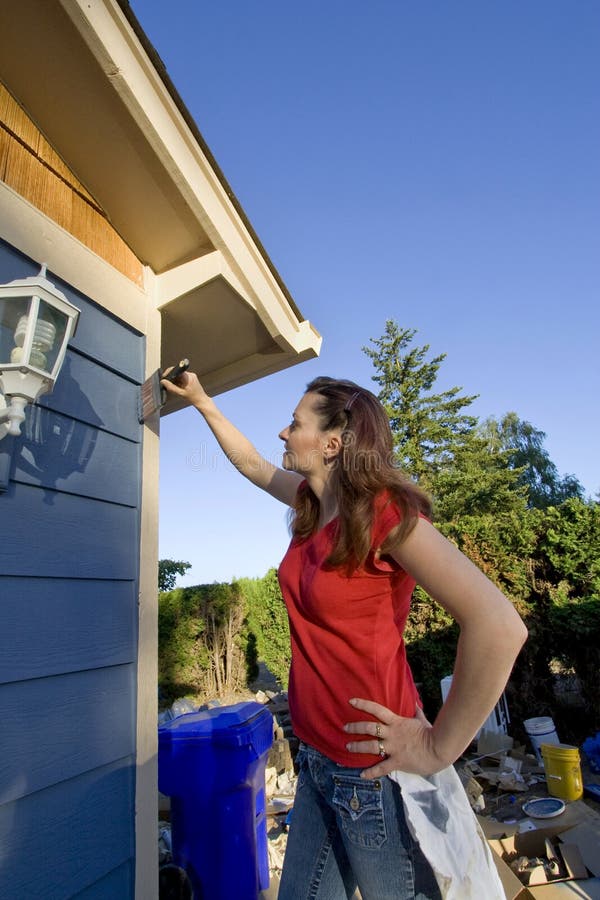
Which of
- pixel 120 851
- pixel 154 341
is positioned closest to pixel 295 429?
pixel 154 341

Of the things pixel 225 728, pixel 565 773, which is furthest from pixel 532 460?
pixel 225 728

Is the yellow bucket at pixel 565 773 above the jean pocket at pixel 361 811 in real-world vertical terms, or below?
below

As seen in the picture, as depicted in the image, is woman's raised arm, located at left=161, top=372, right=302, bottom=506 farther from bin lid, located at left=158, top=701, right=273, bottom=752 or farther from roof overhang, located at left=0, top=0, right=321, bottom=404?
bin lid, located at left=158, top=701, right=273, bottom=752

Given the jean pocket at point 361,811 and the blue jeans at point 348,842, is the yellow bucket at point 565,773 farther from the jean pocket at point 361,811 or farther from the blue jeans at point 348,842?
the jean pocket at point 361,811

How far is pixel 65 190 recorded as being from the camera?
1879mm

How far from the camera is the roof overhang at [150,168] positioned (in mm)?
1658

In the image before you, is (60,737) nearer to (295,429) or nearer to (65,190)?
(295,429)

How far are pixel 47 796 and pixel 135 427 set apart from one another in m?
1.19

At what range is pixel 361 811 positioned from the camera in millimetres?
1113

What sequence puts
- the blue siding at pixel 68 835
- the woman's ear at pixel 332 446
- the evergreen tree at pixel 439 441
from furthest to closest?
the evergreen tree at pixel 439 441
the woman's ear at pixel 332 446
the blue siding at pixel 68 835

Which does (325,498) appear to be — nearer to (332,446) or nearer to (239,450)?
(332,446)

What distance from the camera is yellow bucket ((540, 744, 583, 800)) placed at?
419cm

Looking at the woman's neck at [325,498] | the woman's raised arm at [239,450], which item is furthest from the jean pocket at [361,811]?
the woman's raised arm at [239,450]

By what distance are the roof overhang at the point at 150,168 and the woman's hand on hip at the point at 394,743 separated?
1755mm
